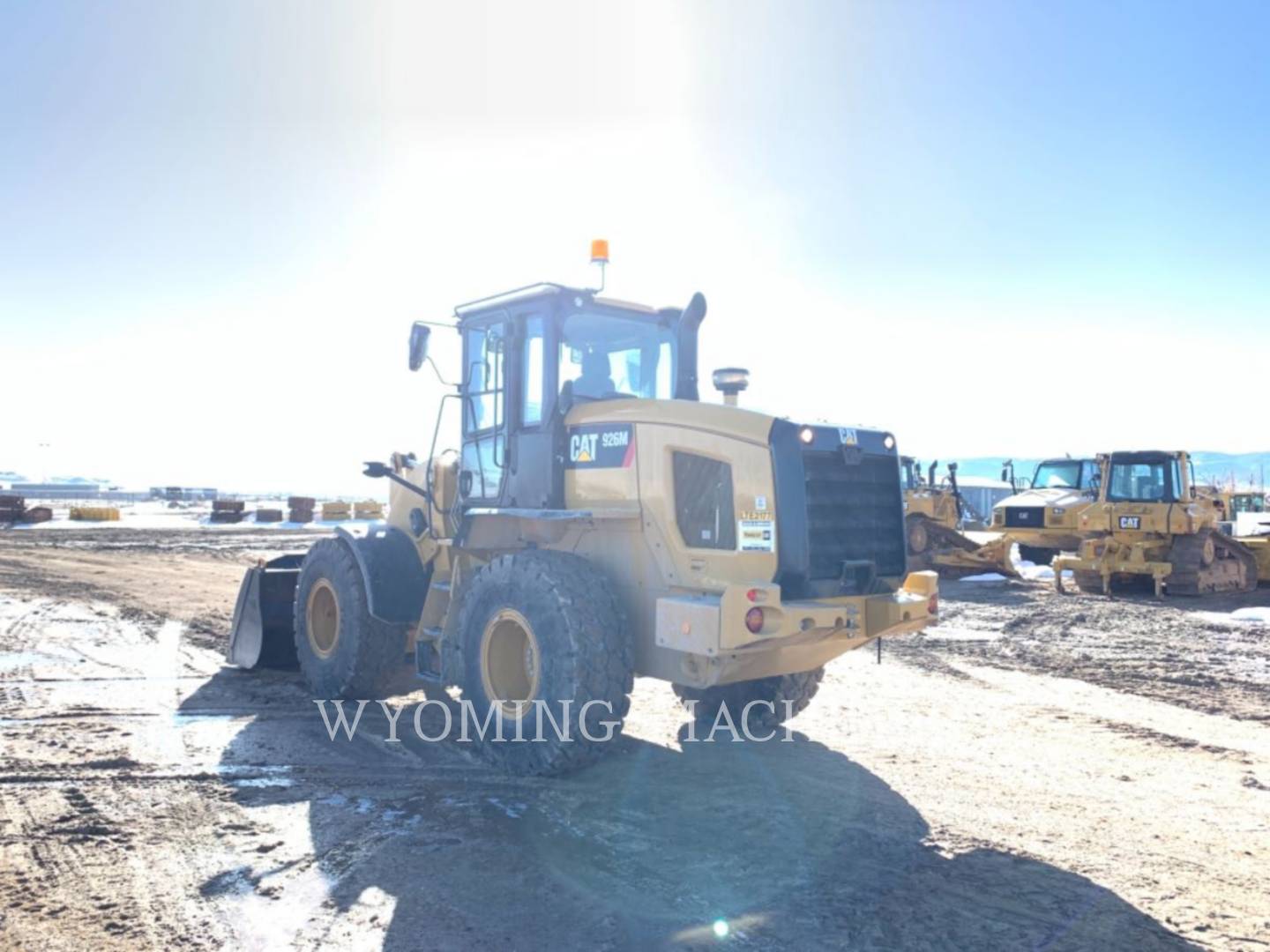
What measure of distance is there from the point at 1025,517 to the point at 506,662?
1643cm

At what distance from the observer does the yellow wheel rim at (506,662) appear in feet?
19.7

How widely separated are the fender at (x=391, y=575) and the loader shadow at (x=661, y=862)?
1.16 m

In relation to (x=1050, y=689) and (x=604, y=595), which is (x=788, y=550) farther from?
(x=1050, y=689)

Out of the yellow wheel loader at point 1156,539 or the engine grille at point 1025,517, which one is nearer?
the yellow wheel loader at point 1156,539

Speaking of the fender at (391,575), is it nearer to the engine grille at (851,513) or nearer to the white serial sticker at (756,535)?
the white serial sticker at (756,535)

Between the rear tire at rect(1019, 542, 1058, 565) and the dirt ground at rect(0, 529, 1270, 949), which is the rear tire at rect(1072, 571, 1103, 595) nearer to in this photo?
the rear tire at rect(1019, 542, 1058, 565)

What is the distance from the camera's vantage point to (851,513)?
5953 millimetres

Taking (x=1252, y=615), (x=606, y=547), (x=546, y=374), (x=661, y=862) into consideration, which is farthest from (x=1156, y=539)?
(x=661, y=862)

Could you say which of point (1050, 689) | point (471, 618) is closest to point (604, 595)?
point (471, 618)

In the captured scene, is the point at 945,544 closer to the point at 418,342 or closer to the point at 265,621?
the point at 265,621

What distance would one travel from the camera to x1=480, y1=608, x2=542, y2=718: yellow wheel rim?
19.7ft

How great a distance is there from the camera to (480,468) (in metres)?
7.11

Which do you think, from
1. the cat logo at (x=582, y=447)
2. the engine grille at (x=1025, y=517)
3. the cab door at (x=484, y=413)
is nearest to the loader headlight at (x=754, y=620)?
the cat logo at (x=582, y=447)

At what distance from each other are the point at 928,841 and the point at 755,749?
1.84m
